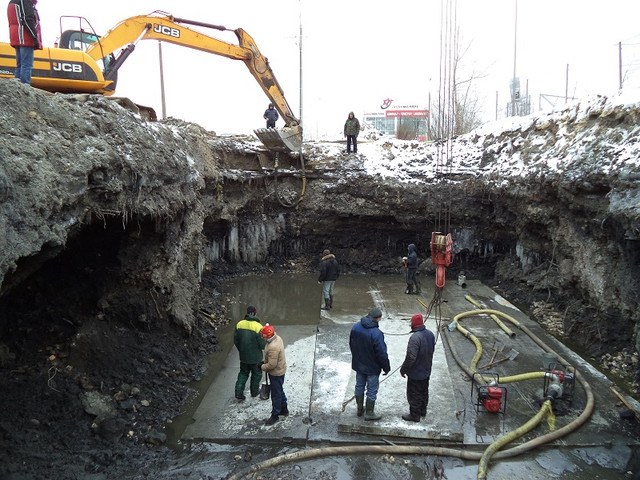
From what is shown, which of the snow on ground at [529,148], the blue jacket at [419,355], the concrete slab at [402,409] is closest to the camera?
the blue jacket at [419,355]

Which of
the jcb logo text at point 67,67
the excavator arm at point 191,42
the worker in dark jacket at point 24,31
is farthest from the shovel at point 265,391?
the excavator arm at point 191,42

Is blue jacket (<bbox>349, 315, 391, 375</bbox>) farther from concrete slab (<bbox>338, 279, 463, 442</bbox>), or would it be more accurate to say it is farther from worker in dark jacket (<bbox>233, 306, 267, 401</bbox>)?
worker in dark jacket (<bbox>233, 306, 267, 401</bbox>)

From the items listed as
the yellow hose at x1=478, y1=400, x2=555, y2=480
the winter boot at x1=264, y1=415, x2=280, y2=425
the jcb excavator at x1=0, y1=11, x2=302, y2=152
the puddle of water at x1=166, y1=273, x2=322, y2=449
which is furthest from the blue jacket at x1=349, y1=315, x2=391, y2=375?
the jcb excavator at x1=0, y1=11, x2=302, y2=152

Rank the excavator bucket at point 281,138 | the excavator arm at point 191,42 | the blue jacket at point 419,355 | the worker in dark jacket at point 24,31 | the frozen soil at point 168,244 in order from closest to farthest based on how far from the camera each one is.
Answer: the frozen soil at point 168,244 → the blue jacket at point 419,355 → the worker in dark jacket at point 24,31 → the excavator arm at point 191,42 → the excavator bucket at point 281,138

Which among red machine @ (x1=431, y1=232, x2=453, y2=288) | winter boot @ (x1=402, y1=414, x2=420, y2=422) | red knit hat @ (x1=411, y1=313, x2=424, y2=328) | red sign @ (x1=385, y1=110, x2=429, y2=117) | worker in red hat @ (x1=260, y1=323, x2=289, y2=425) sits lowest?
winter boot @ (x1=402, y1=414, x2=420, y2=422)

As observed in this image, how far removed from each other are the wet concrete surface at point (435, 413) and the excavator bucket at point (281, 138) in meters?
6.78

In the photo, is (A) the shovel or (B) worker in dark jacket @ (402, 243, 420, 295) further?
(B) worker in dark jacket @ (402, 243, 420, 295)

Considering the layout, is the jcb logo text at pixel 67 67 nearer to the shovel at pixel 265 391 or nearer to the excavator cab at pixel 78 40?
the excavator cab at pixel 78 40

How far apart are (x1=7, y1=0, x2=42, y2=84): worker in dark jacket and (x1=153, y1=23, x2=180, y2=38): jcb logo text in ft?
16.6

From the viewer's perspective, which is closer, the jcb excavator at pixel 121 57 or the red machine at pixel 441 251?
the red machine at pixel 441 251

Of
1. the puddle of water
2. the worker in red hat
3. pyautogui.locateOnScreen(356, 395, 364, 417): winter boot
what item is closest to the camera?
the worker in red hat

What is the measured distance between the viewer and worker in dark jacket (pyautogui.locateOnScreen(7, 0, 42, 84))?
5969 mm

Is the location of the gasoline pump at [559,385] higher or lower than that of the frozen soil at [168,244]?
lower

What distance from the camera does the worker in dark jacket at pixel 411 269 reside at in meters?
11.3
